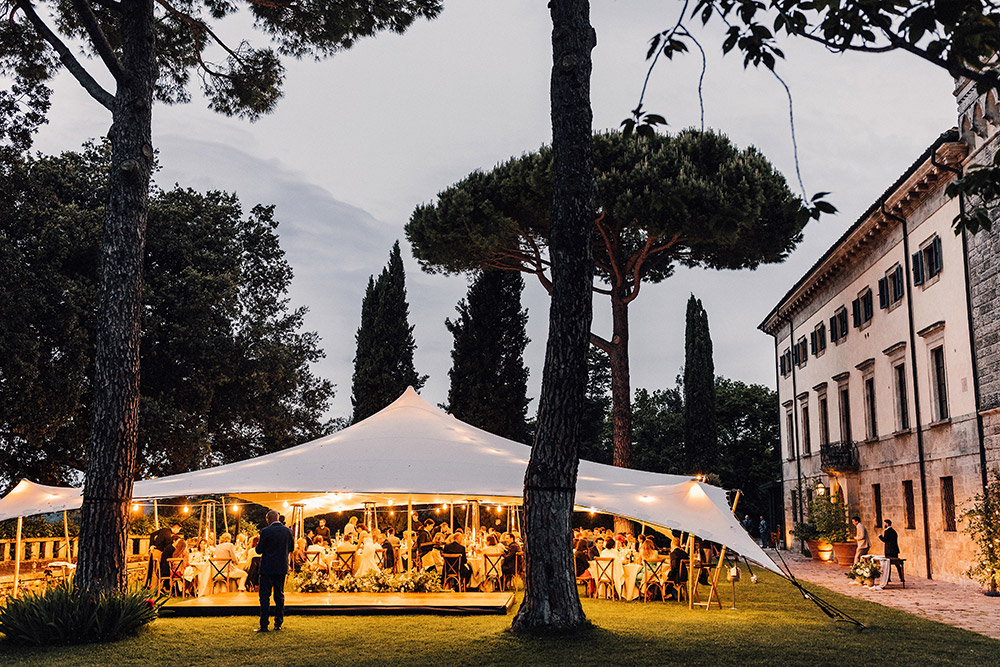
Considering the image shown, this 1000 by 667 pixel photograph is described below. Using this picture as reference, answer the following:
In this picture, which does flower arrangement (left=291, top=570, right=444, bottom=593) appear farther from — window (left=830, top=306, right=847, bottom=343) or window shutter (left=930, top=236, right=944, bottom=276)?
window (left=830, top=306, right=847, bottom=343)

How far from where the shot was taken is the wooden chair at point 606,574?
1493cm

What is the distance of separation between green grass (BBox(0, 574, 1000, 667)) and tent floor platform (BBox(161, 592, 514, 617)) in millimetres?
275

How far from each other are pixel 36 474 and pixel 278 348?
6053 mm

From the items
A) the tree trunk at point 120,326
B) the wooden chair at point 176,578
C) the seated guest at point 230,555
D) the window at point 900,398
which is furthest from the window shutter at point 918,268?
the tree trunk at point 120,326

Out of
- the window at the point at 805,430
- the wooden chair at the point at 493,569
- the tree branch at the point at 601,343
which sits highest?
the tree branch at the point at 601,343

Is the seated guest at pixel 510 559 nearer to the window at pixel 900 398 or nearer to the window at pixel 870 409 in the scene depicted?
the window at pixel 900 398

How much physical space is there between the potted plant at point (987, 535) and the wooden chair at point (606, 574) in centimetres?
674

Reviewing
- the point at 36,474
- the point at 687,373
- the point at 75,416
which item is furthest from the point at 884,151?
the point at 687,373

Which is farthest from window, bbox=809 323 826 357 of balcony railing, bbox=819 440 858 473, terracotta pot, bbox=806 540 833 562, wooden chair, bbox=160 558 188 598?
wooden chair, bbox=160 558 188 598

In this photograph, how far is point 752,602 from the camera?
14.6 m

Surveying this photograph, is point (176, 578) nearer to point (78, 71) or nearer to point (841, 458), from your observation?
point (78, 71)

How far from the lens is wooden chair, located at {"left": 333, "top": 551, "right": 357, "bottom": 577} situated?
15844 millimetres

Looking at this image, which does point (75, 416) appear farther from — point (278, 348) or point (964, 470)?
point (964, 470)

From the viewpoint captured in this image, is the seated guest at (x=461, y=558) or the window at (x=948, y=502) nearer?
the seated guest at (x=461, y=558)
